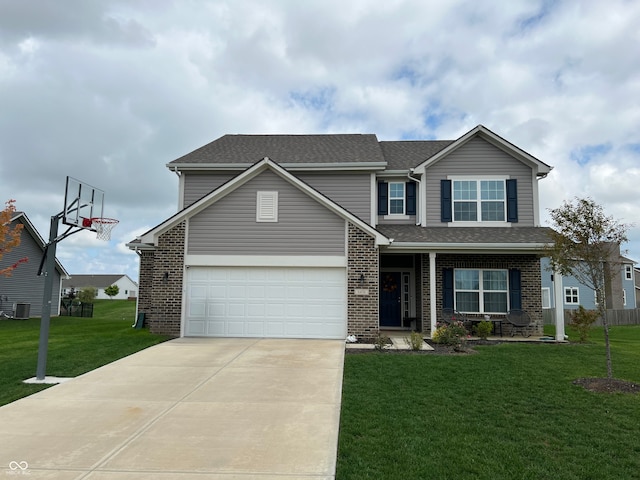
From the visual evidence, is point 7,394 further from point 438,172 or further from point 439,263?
point 438,172

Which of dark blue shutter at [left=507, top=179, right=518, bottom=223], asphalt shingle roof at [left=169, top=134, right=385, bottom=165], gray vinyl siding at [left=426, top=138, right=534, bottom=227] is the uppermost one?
asphalt shingle roof at [left=169, top=134, right=385, bottom=165]

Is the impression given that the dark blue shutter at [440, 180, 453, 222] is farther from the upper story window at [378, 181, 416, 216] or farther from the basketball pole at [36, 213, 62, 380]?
Answer: the basketball pole at [36, 213, 62, 380]

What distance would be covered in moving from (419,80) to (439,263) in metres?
6.33

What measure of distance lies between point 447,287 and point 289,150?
805cm

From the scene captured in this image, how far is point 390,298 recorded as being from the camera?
17.1 m

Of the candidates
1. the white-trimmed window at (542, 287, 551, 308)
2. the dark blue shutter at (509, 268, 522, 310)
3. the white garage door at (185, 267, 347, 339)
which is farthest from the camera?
the white-trimmed window at (542, 287, 551, 308)

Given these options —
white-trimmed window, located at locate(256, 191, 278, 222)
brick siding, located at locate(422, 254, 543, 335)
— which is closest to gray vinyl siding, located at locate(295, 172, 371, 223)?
white-trimmed window, located at locate(256, 191, 278, 222)

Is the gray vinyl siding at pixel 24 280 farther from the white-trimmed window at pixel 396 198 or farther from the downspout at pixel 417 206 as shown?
the downspout at pixel 417 206

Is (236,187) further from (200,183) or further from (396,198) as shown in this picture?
(396,198)

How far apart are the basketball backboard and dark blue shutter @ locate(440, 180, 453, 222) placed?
10847 mm

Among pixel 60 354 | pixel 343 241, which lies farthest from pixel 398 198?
pixel 60 354

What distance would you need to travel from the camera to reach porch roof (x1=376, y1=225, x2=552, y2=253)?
14.1m

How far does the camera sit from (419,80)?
15789 mm

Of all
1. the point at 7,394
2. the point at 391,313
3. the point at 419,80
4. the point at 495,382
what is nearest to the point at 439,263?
the point at 391,313
